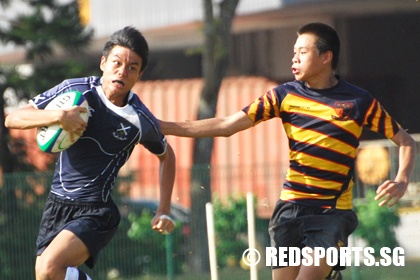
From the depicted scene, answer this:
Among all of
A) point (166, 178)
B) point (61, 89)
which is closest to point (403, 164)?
point (166, 178)

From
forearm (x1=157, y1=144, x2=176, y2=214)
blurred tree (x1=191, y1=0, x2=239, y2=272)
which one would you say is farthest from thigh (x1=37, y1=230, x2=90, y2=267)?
blurred tree (x1=191, y1=0, x2=239, y2=272)

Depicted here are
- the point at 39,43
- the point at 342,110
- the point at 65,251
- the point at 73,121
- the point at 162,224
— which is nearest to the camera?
the point at 73,121

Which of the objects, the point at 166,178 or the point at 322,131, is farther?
the point at 166,178

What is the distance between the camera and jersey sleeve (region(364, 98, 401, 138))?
8984 millimetres

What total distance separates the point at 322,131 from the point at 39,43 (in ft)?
45.0

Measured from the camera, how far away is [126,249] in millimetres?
17406

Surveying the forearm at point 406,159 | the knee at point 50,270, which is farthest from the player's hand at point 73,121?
the forearm at point 406,159

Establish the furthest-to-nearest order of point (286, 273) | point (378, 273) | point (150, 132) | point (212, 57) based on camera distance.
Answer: point (212, 57), point (378, 273), point (286, 273), point (150, 132)

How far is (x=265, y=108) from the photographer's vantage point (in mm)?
9039

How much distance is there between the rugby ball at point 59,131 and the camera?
8.26 meters

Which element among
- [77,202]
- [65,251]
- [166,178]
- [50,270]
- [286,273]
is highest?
[166,178]

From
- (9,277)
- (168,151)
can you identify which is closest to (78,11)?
(9,277)

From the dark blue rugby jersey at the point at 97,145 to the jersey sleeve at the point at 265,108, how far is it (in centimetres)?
84

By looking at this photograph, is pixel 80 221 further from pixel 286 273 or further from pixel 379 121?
pixel 379 121
